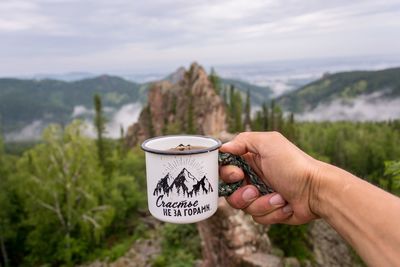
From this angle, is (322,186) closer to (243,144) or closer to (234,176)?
(234,176)

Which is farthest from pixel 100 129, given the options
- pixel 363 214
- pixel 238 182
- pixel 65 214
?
pixel 363 214

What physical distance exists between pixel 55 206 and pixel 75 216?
1.45 metres

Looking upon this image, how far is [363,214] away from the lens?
196cm

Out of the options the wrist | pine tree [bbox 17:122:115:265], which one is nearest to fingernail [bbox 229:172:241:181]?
the wrist

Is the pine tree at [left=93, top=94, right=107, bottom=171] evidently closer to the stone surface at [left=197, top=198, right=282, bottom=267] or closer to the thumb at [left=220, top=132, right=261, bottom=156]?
the stone surface at [left=197, top=198, right=282, bottom=267]

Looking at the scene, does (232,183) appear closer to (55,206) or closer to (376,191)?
(376,191)

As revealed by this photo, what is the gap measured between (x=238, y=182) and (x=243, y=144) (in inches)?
13.4

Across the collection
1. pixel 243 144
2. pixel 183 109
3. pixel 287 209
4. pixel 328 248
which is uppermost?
pixel 243 144

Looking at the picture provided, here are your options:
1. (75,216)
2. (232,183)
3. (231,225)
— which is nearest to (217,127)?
(75,216)

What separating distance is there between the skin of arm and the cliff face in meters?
42.0

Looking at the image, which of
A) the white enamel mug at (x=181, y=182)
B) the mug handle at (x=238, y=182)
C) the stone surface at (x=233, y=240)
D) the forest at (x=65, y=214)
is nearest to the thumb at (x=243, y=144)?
the mug handle at (x=238, y=182)

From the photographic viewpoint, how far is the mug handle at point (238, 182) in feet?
9.34

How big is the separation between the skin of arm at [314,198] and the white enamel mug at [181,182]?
402mm

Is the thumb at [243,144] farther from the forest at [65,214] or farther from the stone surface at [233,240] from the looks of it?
the forest at [65,214]
